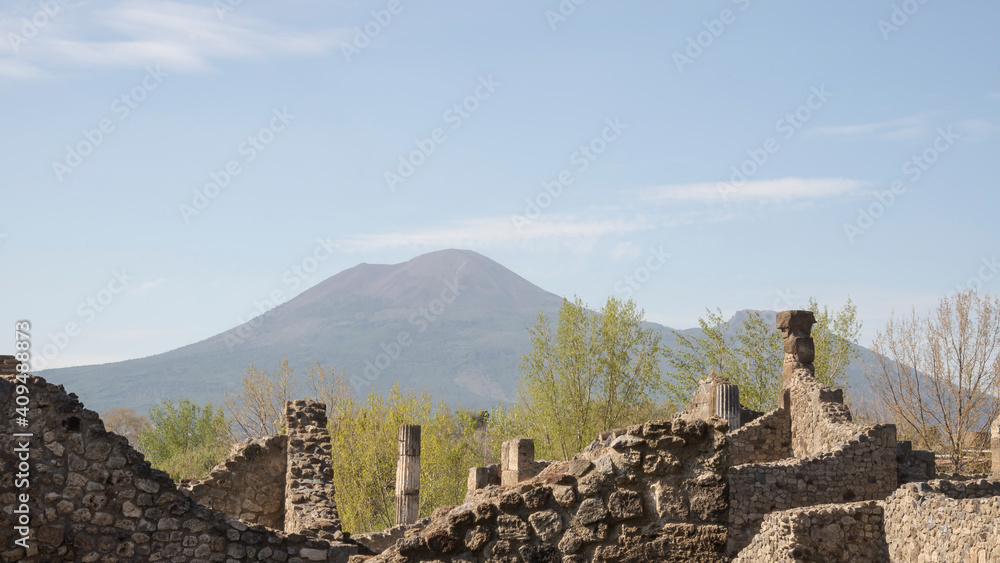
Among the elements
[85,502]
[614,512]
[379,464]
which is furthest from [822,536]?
[379,464]

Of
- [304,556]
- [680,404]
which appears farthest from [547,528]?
[680,404]

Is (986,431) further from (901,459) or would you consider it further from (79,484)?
(79,484)

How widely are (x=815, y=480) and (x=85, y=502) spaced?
39.8 feet

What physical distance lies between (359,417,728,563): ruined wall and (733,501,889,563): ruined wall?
4821 millimetres

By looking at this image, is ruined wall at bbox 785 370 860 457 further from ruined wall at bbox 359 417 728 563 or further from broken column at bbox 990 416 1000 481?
ruined wall at bbox 359 417 728 563

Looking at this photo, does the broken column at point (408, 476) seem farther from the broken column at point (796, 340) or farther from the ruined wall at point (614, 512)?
the ruined wall at point (614, 512)

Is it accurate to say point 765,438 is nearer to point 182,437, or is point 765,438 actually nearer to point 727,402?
point 727,402

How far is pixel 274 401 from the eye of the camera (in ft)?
177

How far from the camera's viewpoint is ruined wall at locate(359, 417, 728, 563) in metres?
6.29

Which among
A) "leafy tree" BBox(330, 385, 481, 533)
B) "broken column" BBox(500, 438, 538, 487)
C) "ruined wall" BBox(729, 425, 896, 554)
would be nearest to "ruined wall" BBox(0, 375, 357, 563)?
"ruined wall" BBox(729, 425, 896, 554)

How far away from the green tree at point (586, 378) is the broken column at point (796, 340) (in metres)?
17.0

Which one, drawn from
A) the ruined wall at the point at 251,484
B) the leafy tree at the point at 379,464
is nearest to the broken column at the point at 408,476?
the leafy tree at the point at 379,464

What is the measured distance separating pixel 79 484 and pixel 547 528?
5.71 m

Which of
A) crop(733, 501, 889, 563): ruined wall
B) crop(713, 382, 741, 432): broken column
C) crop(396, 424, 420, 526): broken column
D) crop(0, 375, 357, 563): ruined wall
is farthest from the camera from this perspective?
crop(396, 424, 420, 526): broken column
